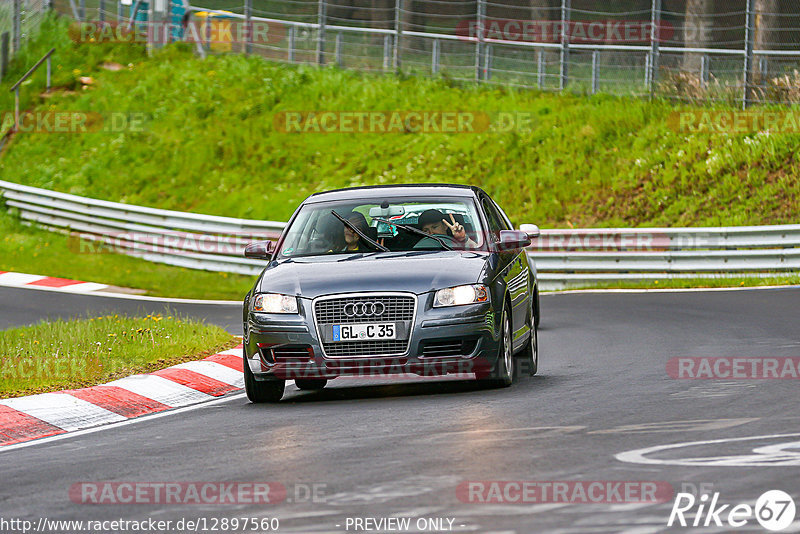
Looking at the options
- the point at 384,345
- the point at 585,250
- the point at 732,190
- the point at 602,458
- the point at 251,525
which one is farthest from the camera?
the point at 732,190

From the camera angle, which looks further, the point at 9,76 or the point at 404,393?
the point at 9,76

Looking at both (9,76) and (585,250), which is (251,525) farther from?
(9,76)

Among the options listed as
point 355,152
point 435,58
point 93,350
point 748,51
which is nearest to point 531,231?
point 93,350

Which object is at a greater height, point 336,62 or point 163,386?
point 336,62

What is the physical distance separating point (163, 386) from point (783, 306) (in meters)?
9.51

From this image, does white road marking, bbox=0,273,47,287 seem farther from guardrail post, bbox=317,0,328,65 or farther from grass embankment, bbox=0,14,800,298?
guardrail post, bbox=317,0,328,65

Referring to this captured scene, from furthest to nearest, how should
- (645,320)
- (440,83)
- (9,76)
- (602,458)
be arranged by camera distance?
(9,76), (440,83), (645,320), (602,458)

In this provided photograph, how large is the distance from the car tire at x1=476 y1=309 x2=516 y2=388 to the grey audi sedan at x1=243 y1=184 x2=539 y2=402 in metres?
0.01

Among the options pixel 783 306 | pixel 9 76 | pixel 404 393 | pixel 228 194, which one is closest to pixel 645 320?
pixel 783 306

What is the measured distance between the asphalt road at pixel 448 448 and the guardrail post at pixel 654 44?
17.8 m

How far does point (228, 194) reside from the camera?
3303 centimetres

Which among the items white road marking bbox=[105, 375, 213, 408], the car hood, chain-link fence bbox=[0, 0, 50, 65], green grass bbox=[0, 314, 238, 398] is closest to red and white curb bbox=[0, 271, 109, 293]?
green grass bbox=[0, 314, 238, 398]

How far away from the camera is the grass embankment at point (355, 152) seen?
92.6 ft

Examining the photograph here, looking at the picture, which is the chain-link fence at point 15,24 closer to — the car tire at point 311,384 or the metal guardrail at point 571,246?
the metal guardrail at point 571,246
